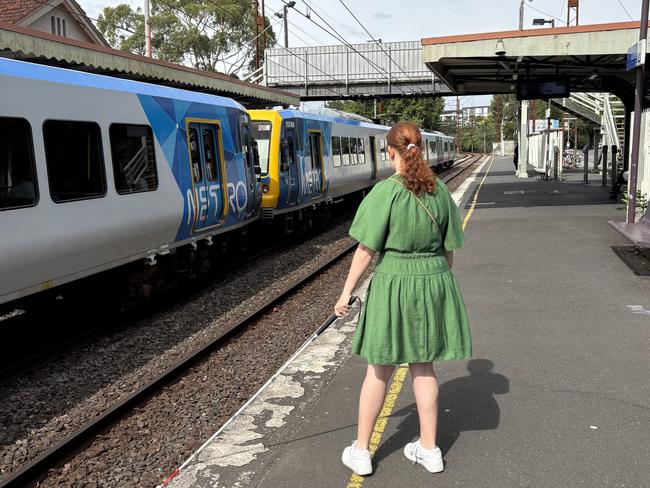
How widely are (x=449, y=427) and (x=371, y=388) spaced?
90 cm

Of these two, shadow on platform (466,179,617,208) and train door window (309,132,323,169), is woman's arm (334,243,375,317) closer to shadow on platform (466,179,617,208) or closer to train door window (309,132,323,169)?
train door window (309,132,323,169)

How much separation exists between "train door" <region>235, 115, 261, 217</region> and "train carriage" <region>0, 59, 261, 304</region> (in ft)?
3.43

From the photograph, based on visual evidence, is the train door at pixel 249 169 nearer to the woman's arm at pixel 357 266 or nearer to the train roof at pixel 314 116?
the train roof at pixel 314 116

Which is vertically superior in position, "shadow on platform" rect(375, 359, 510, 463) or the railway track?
"shadow on platform" rect(375, 359, 510, 463)

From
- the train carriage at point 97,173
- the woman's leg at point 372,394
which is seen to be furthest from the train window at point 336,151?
the woman's leg at point 372,394

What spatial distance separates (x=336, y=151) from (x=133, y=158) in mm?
10879

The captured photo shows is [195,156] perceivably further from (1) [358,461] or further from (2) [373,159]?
(2) [373,159]

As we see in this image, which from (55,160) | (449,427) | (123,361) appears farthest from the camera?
(123,361)

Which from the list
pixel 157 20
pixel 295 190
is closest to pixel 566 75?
pixel 295 190

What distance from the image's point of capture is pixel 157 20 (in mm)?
47562

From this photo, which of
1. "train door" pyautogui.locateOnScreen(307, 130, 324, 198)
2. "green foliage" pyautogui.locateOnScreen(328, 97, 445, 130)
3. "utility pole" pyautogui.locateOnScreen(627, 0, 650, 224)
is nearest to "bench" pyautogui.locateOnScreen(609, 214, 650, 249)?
"utility pole" pyautogui.locateOnScreen(627, 0, 650, 224)

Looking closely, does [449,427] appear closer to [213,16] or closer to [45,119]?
[45,119]

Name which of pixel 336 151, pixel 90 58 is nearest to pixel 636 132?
pixel 336 151

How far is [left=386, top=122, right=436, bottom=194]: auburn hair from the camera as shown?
3533 mm
